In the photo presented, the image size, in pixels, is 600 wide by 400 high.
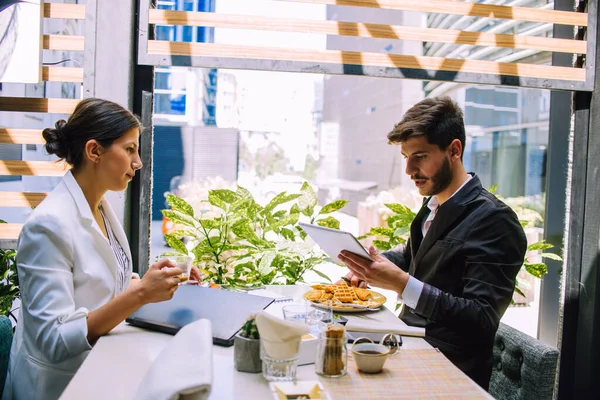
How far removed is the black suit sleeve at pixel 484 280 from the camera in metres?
1.71

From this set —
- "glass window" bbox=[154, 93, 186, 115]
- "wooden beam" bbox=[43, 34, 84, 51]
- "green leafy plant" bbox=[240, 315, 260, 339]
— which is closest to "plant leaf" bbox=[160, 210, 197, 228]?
→ "glass window" bbox=[154, 93, 186, 115]

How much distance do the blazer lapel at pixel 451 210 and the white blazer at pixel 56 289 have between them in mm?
1168

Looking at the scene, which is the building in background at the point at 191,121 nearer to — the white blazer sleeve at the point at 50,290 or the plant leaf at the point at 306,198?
the plant leaf at the point at 306,198

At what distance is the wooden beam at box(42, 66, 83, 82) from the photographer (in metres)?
2.38

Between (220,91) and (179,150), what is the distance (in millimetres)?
391

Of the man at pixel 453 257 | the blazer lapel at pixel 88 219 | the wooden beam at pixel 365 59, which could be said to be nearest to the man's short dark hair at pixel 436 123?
the man at pixel 453 257

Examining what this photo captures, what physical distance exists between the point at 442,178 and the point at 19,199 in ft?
6.25

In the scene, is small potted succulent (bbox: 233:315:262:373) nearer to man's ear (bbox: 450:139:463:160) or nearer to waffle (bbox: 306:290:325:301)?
waffle (bbox: 306:290:325:301)

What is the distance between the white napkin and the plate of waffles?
0.03m

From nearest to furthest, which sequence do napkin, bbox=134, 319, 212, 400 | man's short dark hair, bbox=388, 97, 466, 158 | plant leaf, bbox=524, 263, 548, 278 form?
napkin, bbox=134, 319, 212, 400
man's short dark hair, bbox=388, 97, 466, 158
plant leaf, bbox=524, 263, 548, 278

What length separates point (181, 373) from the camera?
966 mm

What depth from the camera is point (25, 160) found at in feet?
8.01

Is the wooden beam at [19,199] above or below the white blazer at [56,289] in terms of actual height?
above

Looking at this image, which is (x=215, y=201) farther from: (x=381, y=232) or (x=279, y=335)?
(x=279, y=335)
